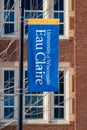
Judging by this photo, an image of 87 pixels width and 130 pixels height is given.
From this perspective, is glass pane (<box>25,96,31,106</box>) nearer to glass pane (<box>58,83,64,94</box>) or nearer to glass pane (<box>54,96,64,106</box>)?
glass pane (<box>54,96,64,106</box>)

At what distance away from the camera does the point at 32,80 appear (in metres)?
10.1

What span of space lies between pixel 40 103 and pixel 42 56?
6844 millimetres

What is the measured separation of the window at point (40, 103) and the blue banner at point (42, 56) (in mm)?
6421

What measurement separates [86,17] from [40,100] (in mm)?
3791

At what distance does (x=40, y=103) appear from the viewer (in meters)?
17.1

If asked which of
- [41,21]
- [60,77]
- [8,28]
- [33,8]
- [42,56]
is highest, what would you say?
[33,8]

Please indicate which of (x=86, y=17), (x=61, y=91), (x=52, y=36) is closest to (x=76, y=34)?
(x=86, y=17)

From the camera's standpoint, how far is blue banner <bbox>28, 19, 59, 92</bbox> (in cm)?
1005

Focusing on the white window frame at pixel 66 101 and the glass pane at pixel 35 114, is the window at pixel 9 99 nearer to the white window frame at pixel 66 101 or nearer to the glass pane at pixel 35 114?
the glass pane at pixel 35 114

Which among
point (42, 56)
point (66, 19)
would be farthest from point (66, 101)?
point (42, 56)

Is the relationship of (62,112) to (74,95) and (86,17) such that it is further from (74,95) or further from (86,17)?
(86,17)

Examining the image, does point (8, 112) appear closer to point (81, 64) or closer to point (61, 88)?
point (61, 88)

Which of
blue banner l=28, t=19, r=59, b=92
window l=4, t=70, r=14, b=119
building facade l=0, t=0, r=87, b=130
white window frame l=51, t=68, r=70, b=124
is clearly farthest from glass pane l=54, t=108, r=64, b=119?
blue banner l=28, t=19, r=59, b=92

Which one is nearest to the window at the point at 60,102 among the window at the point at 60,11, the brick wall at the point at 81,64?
the brick wall at the point at 81,64
